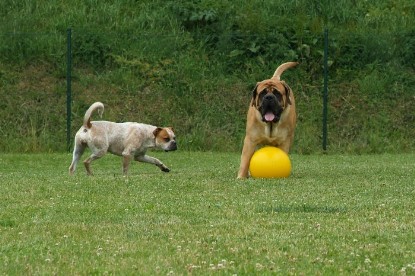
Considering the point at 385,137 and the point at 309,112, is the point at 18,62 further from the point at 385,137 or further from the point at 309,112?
the point at 385,137

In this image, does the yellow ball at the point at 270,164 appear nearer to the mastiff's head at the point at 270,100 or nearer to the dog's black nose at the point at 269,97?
the mastiff's head at the point at 270,100

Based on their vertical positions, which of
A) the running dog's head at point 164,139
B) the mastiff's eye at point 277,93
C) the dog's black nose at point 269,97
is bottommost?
the running dog's head at point 164,139

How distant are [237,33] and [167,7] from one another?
2.33 meters

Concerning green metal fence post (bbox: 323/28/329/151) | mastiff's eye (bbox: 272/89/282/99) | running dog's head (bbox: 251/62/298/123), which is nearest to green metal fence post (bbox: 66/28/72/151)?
green metal fence post (bbox: 323/28/329/151)

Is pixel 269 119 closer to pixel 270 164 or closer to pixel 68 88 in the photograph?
pixel 270 164

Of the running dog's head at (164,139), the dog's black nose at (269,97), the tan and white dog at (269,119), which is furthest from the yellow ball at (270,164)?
the running dog's head at (164,139)

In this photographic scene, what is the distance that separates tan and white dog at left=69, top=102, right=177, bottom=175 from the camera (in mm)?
16344

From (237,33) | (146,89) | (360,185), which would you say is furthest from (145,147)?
(237,33)

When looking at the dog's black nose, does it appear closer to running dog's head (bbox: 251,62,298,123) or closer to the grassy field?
running dog's head (bbox: 251,62,298,123)

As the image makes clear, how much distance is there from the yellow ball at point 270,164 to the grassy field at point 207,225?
41 cm

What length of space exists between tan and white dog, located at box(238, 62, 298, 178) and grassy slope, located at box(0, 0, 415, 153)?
26.5 feet

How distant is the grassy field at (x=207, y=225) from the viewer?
650cm

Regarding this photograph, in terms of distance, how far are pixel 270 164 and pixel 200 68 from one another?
10.7 m

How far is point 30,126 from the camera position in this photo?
875 inches
